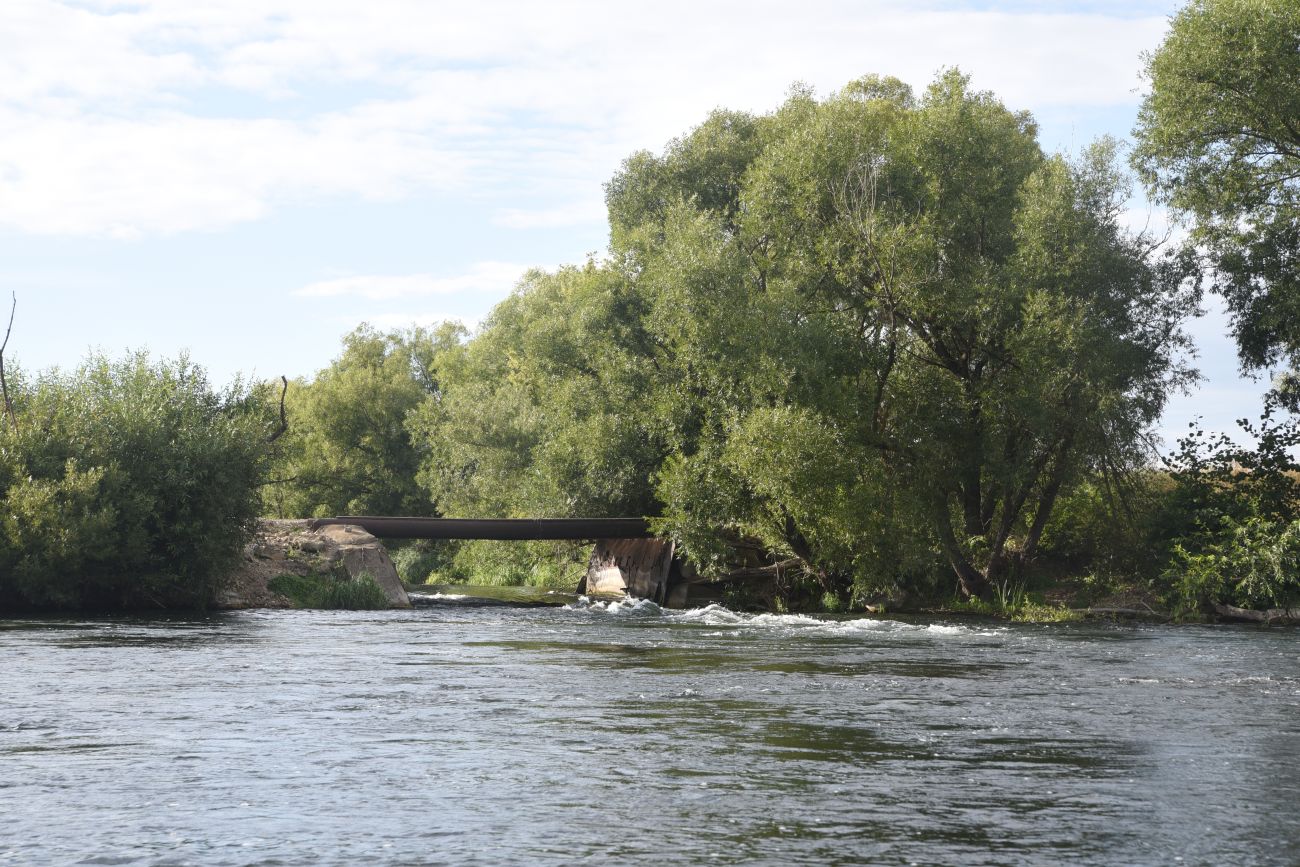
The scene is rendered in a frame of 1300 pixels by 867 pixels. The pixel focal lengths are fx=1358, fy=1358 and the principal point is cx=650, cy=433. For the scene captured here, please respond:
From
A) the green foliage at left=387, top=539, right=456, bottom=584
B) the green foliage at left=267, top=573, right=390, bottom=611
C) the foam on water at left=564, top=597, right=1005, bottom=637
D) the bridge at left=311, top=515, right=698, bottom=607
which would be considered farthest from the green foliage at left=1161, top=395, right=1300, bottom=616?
the green foliage at left=387, top=539, right=456, bottom=584

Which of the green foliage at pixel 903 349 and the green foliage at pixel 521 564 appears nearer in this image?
the green foliage at pixel 903 349

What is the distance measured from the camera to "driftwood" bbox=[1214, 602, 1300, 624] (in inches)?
1316

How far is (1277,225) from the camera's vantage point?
35969 mm

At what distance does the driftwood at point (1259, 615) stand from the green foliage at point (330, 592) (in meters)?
23.3

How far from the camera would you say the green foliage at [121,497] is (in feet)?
108

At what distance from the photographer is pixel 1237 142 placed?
1403 inches

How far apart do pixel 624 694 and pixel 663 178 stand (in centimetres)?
3822

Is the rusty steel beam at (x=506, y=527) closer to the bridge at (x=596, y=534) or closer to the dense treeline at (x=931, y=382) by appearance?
the bridge at (x=596, y=534)

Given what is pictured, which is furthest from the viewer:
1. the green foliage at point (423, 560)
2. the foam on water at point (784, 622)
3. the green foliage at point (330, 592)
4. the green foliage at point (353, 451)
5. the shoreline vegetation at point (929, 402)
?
the green foliage at point (353, 451)

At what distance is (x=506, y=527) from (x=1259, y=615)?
23949 millimetres

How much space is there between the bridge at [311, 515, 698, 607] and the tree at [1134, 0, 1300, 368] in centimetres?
1891

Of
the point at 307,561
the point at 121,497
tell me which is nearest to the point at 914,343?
the point at 307,561

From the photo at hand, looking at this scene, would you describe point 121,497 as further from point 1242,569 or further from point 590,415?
point 1242,569

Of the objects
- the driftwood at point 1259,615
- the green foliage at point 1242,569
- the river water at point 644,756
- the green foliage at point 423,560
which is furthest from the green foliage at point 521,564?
the river water at point 644,756
